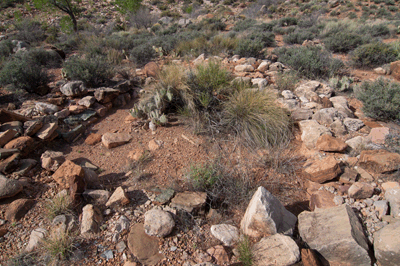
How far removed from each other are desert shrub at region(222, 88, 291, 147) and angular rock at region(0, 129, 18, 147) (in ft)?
10.2

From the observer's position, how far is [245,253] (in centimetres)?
198

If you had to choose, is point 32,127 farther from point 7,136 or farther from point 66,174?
point 66,174

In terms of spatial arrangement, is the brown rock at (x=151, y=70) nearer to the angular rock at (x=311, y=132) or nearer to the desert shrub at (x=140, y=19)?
the angular rock at (x=311, y=132)

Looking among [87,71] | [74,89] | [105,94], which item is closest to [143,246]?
[105,94]

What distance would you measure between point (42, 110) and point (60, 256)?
285 cm

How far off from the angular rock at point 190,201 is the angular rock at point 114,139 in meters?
1.53

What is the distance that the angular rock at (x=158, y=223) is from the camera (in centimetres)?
222

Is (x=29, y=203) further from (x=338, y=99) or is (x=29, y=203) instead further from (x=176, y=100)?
(x=338, y=99)

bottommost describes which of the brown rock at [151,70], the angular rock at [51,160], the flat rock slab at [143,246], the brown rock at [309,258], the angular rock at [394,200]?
the flat rock slab at [143,246]

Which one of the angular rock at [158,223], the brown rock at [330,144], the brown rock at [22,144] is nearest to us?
the angular rock at [158,223]

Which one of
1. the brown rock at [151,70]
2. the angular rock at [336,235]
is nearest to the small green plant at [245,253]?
the angular rock at [336,235]

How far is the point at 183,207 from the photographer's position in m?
2.46

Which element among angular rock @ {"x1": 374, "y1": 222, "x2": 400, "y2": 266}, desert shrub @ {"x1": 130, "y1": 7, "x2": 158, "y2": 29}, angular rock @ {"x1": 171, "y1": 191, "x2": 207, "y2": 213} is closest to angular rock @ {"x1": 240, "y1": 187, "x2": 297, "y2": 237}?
angular rock @ {"x1": 171, "y1": 191, "x2": 207, "y2": 213}

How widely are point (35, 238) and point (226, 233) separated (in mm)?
1844
